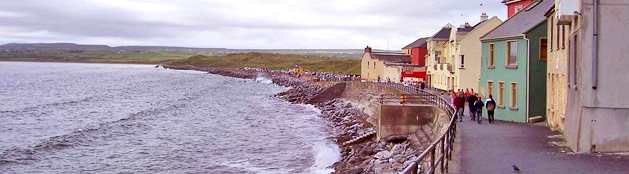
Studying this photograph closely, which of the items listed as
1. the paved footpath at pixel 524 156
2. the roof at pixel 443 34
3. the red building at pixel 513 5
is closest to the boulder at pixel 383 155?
the paved footpath at pixel 524 156

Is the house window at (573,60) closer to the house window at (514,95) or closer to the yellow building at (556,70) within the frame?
the yellow building at (556,70)

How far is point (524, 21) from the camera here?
3109 cm

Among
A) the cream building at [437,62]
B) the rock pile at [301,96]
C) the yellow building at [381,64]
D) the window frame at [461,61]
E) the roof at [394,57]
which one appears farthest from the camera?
the roof at [394,57]

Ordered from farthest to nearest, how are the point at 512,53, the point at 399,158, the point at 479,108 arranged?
1. the point at 512,53
2. the point at 479,108
3. the point at 399,158

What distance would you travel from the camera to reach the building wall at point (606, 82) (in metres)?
16.9

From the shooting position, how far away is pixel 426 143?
26.2 meters

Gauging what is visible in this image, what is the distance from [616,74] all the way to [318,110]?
44.3 metres

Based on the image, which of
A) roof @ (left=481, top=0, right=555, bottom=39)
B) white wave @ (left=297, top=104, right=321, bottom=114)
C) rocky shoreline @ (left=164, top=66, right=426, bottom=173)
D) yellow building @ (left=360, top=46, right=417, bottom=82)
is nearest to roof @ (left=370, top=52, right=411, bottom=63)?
yellow building @ (left=360, top=46, right=417, bottom=82)

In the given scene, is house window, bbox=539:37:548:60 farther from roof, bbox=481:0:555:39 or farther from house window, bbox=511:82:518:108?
house window, bbox=511:82:518:108

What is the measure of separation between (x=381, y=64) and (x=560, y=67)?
60.9 m

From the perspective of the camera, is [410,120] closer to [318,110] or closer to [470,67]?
[470,67]

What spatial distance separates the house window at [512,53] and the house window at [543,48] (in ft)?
3.97

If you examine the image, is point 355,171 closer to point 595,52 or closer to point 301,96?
point 595,52

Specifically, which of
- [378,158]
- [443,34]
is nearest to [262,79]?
[443,34]
